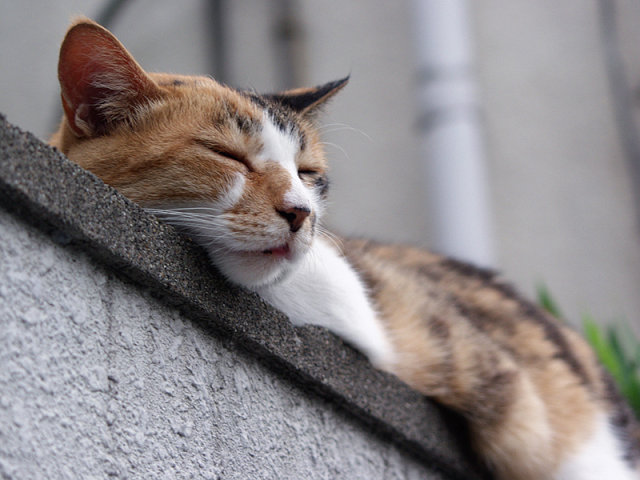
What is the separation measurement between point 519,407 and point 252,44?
3.17 meters

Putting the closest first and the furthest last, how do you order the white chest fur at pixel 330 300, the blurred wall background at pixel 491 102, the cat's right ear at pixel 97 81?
the cat's right ear at pixel 97 81, the white chest fur at pixel 330 300, the blurred wall background at pixel 491 102

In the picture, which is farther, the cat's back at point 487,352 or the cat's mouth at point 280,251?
the cat's back at point 487,352

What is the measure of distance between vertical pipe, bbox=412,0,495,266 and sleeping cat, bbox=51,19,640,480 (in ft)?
3.09

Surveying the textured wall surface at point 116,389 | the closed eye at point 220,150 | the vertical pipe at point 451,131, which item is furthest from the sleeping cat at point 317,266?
the vertical pipe at point 451,131

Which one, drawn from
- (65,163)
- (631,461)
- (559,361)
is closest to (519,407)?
(559,361)

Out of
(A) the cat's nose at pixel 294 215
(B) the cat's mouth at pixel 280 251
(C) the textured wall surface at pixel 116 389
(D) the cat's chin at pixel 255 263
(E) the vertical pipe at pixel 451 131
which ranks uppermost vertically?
(E) the vertical pipe at pixel 451 131

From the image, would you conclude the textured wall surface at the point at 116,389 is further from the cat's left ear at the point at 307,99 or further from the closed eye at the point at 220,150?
the cat's left ear at the point at 307,99

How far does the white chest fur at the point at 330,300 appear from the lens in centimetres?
142

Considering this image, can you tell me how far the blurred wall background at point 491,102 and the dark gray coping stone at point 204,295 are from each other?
6.26 feet

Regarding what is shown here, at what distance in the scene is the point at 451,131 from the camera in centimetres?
334

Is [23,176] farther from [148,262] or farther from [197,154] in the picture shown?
[197,154]

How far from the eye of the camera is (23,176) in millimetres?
873

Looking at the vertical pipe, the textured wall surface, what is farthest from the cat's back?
the vertical pipe

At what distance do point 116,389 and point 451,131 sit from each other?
8.61 feet
